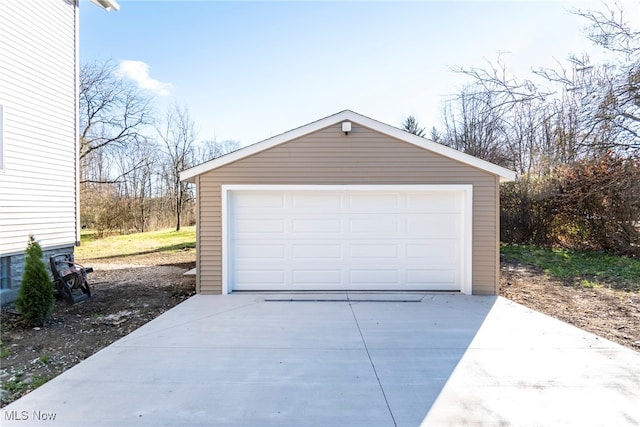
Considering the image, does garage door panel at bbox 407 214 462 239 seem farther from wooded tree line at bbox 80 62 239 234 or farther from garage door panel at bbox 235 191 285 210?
wooded tree line at bbox 80 62 239 234

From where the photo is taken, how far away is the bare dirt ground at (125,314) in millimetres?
3762

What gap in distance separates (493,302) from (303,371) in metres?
4.15

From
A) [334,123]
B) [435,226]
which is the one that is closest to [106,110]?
[334,123]

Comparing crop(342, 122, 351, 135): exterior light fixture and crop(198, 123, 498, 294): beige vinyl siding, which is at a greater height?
crop(342, 122, 351, 135): exterior light fixture

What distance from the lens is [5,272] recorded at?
600 centimetres

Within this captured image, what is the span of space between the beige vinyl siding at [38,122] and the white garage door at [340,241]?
3679 millimetres

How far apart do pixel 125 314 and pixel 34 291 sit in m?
1.24

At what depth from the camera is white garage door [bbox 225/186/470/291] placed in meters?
6.68

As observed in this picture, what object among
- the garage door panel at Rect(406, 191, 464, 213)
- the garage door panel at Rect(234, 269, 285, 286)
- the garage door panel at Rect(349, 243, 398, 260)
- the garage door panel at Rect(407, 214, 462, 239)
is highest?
the garage door panel at Rect(406, 191, 464, 213)

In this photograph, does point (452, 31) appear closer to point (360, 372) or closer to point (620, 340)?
point (620, 340)

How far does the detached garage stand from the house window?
10.5ft

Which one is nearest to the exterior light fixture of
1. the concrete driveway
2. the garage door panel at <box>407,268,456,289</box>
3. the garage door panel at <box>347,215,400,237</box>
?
the garage door panel at <box>347,215,400,237</box>

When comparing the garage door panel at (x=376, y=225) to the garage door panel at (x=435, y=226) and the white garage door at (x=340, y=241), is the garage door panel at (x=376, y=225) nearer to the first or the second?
the white garage door at (x=340, y=241)

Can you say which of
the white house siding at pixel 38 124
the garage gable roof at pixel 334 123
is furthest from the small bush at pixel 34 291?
the garage gable roof at pixel 334 123
